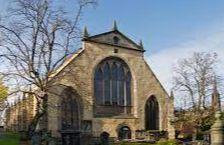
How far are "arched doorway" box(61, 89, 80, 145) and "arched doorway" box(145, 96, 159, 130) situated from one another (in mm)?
11297

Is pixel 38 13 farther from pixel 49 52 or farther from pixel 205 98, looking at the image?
pixel 205 98

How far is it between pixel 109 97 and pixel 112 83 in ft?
5.86

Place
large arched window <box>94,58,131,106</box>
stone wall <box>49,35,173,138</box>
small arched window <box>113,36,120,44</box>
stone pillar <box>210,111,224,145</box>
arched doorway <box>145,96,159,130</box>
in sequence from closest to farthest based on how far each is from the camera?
1. stone pillar <box>210,111,224,145</box>
2. stone wall <box>49,35,173,138</box>
3. large arched window <box>94,58,131,106</box>
4. small arched window <box>113,36,120,44</box>
5. arched doorway <box>145,96,159,130</box>

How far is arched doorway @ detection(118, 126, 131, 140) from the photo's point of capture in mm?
55263

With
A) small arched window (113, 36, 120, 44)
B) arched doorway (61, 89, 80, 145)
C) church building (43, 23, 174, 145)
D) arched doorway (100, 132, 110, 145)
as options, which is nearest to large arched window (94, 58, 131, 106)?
church building (43, 23, 174, 145)

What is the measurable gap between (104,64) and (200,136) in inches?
599

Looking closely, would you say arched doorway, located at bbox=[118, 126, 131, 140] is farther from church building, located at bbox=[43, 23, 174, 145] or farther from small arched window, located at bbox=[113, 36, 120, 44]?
small arched window, located at bbox=[113, 36, 120, 44]

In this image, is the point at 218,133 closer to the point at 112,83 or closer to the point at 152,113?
the point at 112,83

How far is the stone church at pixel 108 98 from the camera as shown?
49844 mm

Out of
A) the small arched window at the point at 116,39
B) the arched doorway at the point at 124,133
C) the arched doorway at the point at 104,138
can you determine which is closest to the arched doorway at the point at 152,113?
the arched doorway at the point at 124,133

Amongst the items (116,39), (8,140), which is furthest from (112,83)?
(8,140)

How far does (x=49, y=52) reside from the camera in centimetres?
3328

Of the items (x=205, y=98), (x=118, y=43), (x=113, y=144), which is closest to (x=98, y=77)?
(x=118, y=43)

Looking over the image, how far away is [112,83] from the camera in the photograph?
55625 millimetres
